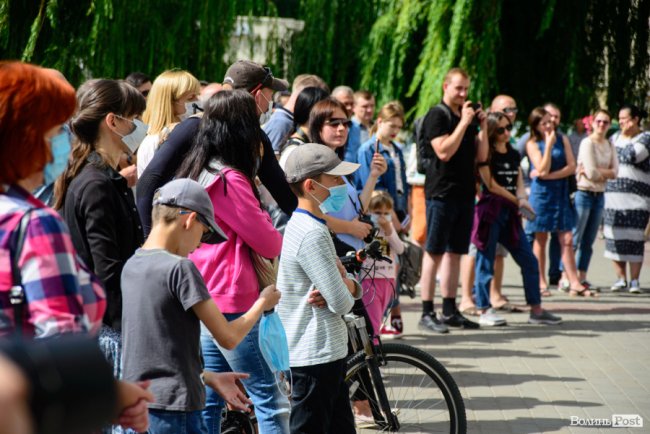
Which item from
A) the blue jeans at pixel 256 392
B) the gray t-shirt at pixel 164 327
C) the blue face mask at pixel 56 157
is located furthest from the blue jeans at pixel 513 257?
the blue face mask at pixel 56 157

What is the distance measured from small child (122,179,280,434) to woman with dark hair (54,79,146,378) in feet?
1.08

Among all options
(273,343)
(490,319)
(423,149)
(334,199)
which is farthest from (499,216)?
(273,343)

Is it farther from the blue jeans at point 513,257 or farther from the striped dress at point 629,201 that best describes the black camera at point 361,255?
the striped dress at point 629,201

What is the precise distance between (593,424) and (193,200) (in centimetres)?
386

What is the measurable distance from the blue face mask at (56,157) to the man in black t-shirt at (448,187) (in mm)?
7132

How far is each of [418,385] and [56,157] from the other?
10.7ft

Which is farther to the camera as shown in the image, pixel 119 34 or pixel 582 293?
pixel 582 293

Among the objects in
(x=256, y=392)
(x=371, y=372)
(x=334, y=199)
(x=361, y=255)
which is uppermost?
(x=334, y=199)

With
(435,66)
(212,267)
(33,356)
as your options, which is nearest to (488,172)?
(435,66)

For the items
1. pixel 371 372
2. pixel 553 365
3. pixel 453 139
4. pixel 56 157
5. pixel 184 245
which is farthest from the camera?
pixel 453 139

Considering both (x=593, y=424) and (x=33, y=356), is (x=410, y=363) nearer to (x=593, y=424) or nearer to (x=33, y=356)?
(x=593, y=424)

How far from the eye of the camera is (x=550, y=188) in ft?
40.9

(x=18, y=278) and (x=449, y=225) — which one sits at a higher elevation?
(x=18, y=278)

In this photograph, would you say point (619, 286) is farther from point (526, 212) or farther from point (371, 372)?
point (371, 372)
